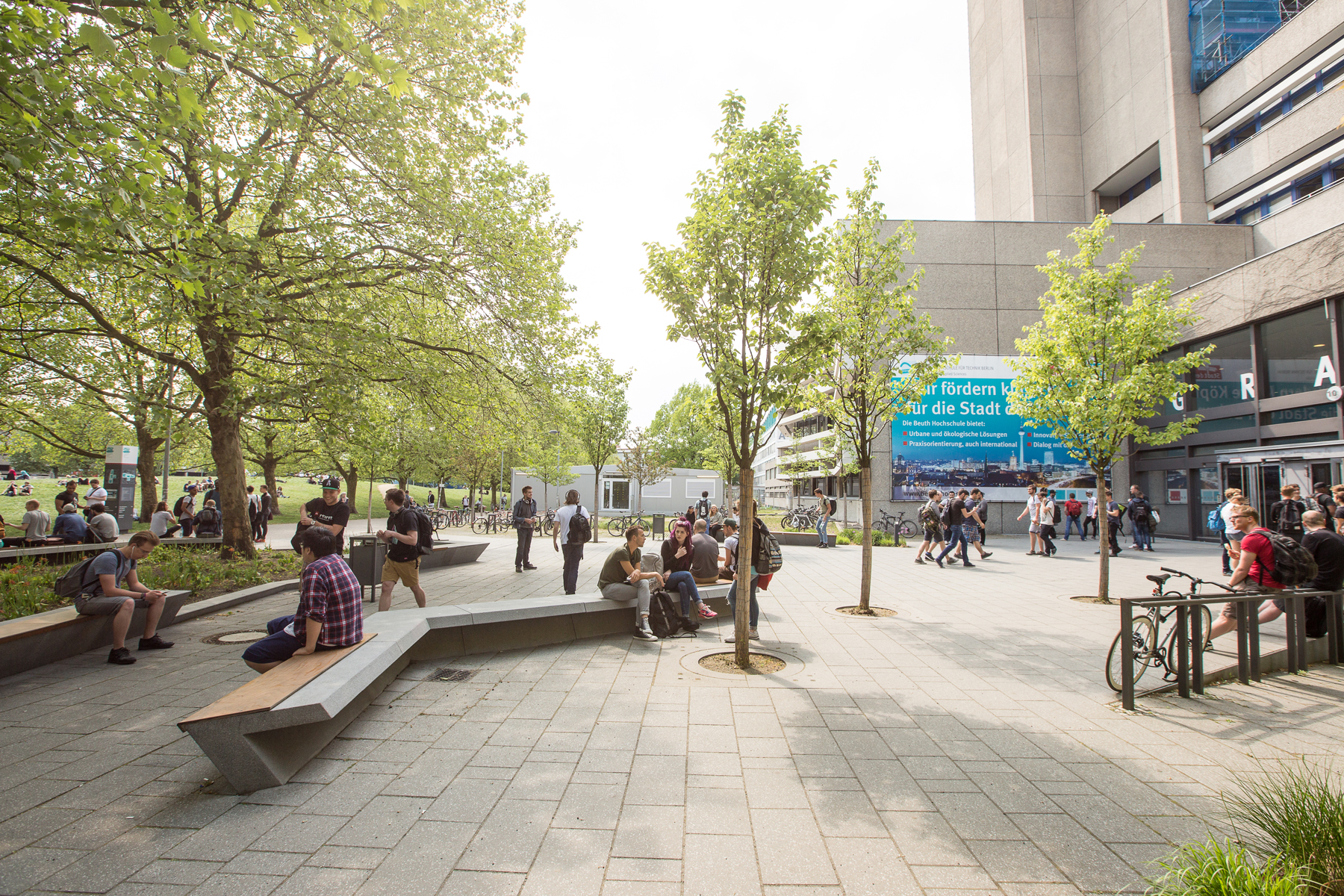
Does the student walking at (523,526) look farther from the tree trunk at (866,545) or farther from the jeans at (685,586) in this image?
the tree trunk at (866,545)

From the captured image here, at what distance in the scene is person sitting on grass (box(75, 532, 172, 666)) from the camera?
20.0 feet

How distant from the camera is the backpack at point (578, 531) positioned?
388 inches

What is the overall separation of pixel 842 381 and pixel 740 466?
438cm

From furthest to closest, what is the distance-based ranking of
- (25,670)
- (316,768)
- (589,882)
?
(25,670), (316,768), (589,882)

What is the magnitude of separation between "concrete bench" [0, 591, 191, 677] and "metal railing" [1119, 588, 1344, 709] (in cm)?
918

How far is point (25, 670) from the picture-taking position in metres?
5.74

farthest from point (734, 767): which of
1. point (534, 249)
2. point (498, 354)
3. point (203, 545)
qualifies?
point (203, 545)

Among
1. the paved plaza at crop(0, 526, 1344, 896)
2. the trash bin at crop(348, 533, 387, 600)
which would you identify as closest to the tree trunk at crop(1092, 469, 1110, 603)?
the paved plaza at crop(0, 526, 1344, 896)

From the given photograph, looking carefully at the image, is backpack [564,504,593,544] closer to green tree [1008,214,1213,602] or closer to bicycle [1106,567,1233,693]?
bicycle [1106,567,1233,693]

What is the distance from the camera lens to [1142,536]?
59.8ft

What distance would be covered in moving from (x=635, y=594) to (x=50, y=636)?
5.61 metres

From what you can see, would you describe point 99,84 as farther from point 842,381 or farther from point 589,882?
point 842,381

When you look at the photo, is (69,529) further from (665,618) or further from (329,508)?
(665,618)

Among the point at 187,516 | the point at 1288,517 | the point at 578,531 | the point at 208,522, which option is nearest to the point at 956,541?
the point at 1288,517
